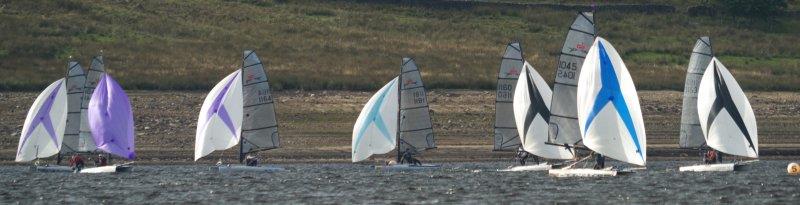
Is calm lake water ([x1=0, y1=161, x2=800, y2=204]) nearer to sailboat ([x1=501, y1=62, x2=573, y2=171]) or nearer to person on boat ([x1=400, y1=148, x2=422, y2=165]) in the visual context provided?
person on boat ([x1=400, y1=148, x2=422, y2=165])

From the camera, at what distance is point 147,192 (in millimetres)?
53500

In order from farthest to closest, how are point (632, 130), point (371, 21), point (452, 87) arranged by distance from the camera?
point (371, 21)
point (452, 87)
point (632, 130)

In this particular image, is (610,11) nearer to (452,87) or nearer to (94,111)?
(452,87)

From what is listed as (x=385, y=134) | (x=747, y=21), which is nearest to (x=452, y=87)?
(x=385, y=134)

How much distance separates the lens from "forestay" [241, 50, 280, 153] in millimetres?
66375

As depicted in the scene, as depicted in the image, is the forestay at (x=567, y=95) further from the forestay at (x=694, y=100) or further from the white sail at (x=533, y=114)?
the forestay at (x=694, y=100)

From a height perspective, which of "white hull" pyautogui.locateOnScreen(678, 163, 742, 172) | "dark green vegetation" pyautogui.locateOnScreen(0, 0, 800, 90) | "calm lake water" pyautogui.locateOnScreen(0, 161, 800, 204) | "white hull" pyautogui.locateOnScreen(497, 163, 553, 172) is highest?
"dark green vegetation" pyautogui.locateOnScreen(0, 0, 800, 90)

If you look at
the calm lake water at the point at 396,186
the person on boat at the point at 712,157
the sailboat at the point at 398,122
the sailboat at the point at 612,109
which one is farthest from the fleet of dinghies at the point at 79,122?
the person on boat at the point at 712,157

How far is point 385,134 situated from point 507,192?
648 inches

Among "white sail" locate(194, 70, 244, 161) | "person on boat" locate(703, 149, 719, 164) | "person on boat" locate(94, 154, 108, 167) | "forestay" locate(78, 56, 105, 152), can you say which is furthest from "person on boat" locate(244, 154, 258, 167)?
"person on boat" locate(703, 149, 719, 164)

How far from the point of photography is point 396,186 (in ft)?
183

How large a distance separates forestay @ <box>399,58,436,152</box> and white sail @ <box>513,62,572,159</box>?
3700mm

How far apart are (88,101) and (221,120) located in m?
5.68

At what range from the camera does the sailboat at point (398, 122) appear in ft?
220
